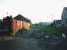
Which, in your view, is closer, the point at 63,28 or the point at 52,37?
the point at 63,28

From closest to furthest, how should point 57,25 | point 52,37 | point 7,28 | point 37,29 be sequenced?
point 7,28 < point 37,29 < point 57,25 < point 52,37

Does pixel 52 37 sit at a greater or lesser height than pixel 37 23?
lesser

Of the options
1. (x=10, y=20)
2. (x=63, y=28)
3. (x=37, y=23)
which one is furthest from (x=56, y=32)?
(x=10, y=20)

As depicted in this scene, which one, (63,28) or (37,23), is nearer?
(37,23)

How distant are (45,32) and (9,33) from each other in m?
1.12

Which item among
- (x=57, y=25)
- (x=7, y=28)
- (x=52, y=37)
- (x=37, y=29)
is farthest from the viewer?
(x=52, y=37)

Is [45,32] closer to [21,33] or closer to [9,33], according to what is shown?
[21,33]

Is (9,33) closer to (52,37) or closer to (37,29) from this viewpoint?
(37,29)

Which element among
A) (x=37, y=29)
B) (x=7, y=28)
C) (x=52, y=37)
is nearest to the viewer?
(x=7, y=28)

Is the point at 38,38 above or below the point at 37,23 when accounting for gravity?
below

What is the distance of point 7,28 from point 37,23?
0.76 m

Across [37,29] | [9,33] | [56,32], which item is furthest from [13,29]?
[56,32]

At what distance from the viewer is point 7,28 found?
6.01 metres

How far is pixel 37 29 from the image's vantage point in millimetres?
6430
